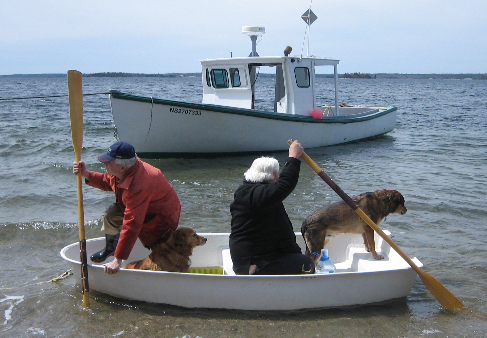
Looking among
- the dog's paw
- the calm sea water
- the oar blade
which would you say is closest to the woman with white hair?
the calm sea water

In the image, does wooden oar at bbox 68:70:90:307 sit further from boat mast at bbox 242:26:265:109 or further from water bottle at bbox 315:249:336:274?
boat mast at bbox 242:26:265:109

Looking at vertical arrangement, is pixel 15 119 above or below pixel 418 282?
above

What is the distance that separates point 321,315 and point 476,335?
1.46 meters

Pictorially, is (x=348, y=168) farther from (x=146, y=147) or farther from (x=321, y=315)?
(x=321, y=315)

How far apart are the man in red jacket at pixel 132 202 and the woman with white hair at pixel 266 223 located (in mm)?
698

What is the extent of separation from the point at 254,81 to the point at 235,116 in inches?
68.7

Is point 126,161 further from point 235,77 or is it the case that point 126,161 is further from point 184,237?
point 235,77

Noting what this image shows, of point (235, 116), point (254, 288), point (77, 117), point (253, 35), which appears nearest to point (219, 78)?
point (253, 35)

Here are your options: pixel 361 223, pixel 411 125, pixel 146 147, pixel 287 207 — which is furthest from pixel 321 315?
pixel 411 125

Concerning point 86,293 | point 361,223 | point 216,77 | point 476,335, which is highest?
point 216,77

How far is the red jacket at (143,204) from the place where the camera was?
14.7 ft

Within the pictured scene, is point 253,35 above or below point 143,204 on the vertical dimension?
above

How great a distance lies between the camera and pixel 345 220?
5484 mm

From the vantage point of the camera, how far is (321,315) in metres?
4.87
